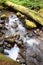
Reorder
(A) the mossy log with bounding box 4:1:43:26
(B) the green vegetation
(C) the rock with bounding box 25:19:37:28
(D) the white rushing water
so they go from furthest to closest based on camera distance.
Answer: (B) the green vegetation, (A) the mossy log with bounding box 4:1:43:26, (C) the rock with bounding box 25:19:37:28, (D) the white rushing water

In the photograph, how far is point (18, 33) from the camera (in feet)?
21.5

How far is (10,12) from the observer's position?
8.73 meters

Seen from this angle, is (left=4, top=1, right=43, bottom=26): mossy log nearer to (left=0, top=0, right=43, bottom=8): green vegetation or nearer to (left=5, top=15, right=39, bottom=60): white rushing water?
(left=5, top=15, right=39, bottom=60): white rushing water

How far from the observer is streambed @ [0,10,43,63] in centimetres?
550

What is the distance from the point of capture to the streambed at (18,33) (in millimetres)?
5502

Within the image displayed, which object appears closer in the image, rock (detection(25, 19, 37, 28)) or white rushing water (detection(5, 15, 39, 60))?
white rushing water (detection(5, 15, 39, 60))

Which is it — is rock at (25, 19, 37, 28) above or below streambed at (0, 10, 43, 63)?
above

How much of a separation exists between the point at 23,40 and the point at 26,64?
142 cm

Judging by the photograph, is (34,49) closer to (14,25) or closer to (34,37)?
(34,37)

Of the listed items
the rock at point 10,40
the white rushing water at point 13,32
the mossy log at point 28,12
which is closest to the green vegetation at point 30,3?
the mossy log at point 28,12

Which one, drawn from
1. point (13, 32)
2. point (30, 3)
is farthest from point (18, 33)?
point (30, 3)

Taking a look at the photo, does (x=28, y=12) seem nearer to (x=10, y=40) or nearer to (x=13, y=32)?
(x=13, y=32)

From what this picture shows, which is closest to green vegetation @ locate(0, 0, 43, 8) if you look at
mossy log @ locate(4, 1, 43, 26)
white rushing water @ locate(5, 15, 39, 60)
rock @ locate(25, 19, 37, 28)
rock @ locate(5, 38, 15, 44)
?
mossy log @ locate(4, 1, 43, 26)

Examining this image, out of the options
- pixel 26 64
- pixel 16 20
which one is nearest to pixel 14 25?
pixel 16 20
